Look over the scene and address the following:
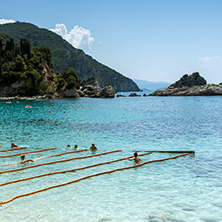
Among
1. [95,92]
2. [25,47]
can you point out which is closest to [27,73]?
[25,47]

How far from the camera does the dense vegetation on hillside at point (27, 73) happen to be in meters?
131

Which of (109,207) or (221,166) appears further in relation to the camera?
(221,166)

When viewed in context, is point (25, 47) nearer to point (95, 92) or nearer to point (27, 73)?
point (27, 73)

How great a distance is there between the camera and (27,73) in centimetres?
13100

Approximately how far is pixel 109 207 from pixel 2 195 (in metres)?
6.84

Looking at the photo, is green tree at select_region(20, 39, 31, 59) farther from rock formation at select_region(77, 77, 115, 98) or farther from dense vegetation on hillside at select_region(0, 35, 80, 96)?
rock formation at select_region(77, 77, 115, 98)

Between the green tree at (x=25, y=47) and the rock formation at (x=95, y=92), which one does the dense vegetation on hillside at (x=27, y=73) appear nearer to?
the green tree at (x=25, y=47)

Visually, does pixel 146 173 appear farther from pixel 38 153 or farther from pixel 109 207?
pixel 38 153

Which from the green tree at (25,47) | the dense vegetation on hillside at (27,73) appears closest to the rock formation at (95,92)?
the dense vegetation on hillside at (27,73)

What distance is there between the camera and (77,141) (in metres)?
31.5

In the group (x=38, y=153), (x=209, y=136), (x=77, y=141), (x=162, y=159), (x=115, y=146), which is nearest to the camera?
(x=162, y=159)

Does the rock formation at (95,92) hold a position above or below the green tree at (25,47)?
below

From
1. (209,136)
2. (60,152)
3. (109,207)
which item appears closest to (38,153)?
(60,152)

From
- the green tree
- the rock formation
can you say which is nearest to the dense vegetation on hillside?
the green tree
